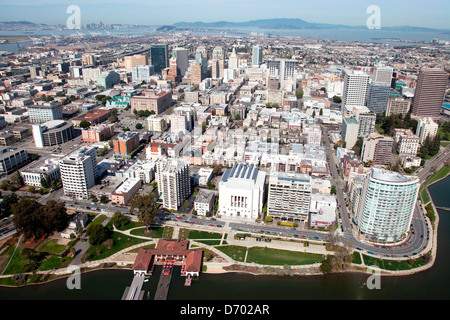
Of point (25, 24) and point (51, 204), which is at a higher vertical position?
point (25, 24)

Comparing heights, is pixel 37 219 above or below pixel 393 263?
above

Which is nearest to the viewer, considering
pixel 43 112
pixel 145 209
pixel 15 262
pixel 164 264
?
pixel 164 264

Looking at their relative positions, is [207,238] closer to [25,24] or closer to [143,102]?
[143,102]

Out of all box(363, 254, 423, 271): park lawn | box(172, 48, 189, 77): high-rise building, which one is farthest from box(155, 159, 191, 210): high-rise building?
box(172, 48, 189, 77): high-rise building

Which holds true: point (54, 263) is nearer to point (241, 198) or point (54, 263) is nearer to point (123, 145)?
point (241, 198)

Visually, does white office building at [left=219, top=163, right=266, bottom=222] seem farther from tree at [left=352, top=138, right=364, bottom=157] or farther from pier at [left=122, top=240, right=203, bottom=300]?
tree at [left=352, top=138, right=364, bottom=157]

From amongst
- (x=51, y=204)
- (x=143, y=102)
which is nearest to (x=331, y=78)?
(x=143, y=102)

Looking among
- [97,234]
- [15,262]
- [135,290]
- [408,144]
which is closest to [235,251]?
[135,290]
